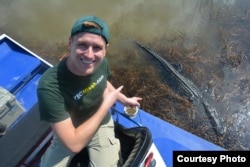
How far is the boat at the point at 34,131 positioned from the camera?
2.78m

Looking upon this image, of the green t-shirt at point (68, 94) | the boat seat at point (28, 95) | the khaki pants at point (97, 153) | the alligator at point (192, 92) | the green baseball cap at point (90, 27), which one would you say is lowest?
the khaki pants at point (97, 153)

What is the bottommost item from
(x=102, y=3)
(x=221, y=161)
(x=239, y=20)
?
(x=221, y=161)

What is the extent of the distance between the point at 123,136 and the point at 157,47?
3.23 metres

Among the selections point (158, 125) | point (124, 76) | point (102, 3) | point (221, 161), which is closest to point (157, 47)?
point (124, 76)

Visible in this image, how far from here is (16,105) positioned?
343 centimetres

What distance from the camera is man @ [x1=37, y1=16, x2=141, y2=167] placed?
223 centimetres

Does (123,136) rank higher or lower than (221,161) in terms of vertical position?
lower

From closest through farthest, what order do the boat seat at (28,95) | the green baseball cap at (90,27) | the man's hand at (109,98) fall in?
the green baseball cap at (90,27), the man's hand at (109,98), the boat seat at (28,95)

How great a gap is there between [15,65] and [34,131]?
1.24m

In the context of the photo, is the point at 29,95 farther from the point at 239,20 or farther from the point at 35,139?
the point at 239,20

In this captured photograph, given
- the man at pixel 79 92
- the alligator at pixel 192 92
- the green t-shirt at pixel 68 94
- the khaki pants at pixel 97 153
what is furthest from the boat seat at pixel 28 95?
A: the alligator at pixel 192 92

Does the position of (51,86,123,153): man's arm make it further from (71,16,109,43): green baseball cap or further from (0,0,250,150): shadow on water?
(0,0,250,150): shadow on water

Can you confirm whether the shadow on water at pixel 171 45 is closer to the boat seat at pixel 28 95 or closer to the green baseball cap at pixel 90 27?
the boat seat at pixel 28 95

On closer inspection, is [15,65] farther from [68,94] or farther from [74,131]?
[74,131]
